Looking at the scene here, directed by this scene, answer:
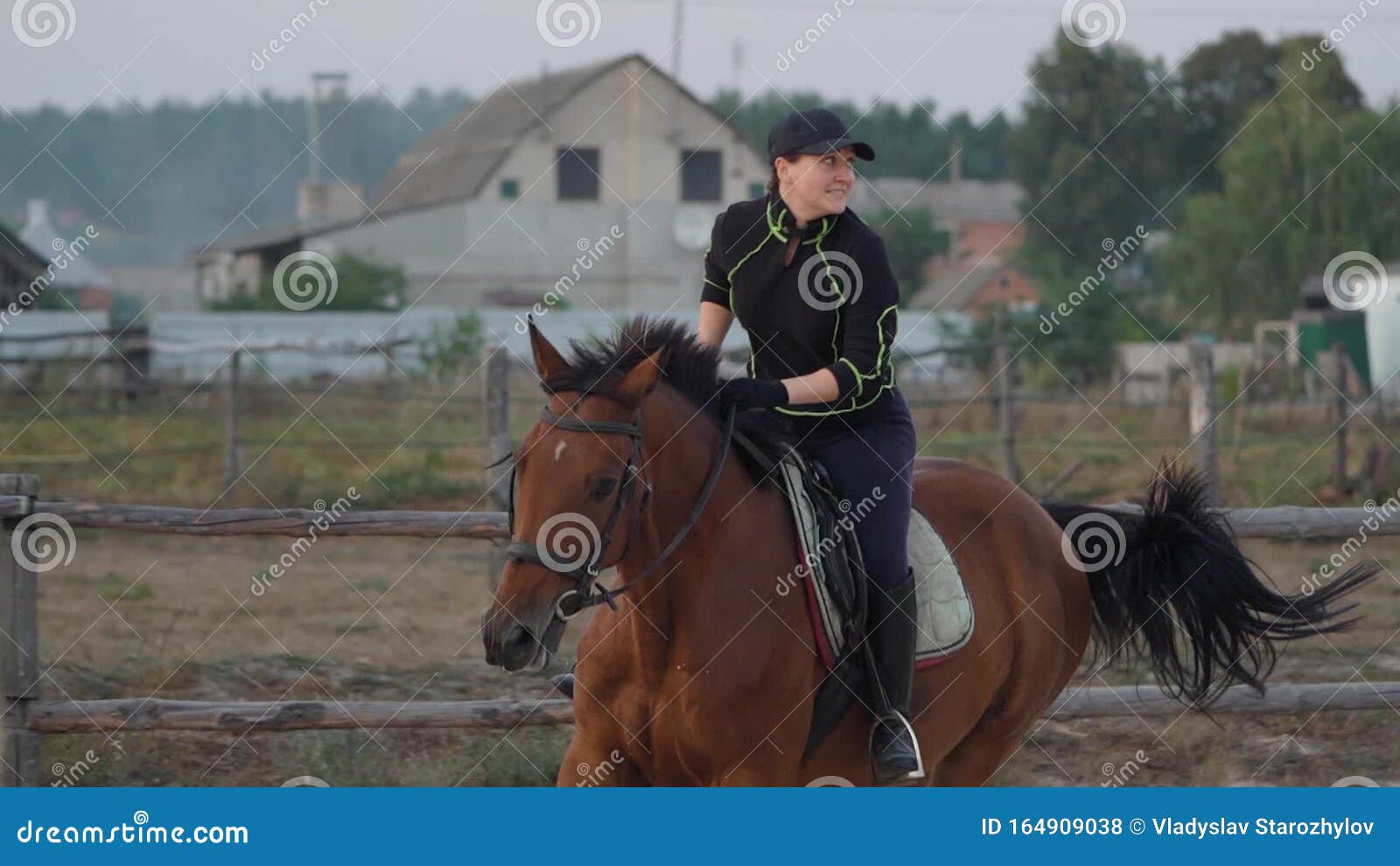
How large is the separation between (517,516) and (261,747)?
123 inches

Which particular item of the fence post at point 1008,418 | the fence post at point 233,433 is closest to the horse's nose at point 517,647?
the fence post at point 1008,418

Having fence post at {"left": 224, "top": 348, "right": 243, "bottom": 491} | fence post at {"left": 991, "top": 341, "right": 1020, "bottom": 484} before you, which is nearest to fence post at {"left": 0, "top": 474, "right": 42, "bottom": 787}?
fence post at {"left": 991, "top": 341, "right": 1020, "bottom": 484}

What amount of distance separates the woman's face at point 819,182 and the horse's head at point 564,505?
2.43 ft

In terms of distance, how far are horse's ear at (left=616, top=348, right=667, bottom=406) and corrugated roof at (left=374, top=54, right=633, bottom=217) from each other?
35.1 metres

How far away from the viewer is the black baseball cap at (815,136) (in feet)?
13.6

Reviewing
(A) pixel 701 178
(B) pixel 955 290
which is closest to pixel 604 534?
(A) pixel 701 178

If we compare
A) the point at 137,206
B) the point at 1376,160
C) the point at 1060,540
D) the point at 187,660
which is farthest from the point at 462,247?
the point at 137,206

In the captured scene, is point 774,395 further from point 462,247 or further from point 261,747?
point 462,247

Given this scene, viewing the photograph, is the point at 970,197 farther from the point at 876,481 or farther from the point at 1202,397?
the point at 876,481

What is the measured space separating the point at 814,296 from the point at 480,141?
133ft

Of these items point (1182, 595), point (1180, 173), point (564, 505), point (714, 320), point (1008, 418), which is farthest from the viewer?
point (1180, 173)

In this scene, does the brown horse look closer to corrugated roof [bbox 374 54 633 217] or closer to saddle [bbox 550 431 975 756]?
saddle [bbox 550 431 975 756]

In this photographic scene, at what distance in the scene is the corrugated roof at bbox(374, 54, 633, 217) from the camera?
4025 cm

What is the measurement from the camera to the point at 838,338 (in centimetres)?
429
